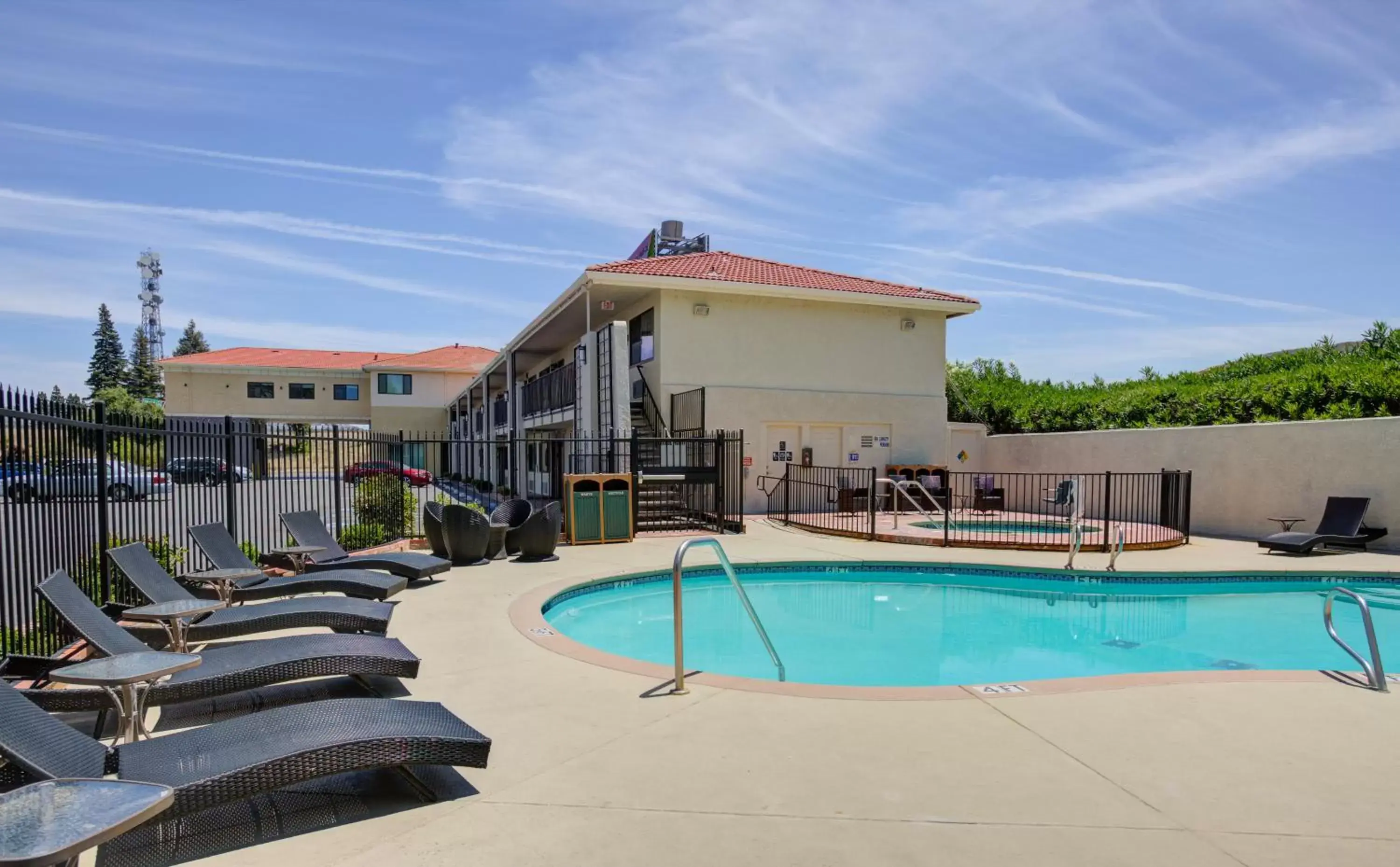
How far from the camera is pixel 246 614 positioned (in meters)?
6.09

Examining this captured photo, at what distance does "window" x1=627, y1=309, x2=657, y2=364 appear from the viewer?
65.7 feet

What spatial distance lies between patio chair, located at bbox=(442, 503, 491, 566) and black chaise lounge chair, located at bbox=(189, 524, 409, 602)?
2.61 metres

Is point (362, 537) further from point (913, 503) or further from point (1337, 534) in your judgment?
point (1337, 534)

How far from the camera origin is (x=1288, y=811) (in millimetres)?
3416

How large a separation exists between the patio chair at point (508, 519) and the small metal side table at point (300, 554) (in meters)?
2.53

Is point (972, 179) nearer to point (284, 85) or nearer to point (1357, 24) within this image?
point (1357, 24)

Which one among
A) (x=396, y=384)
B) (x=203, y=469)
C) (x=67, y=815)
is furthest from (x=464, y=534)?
(x=396, y=384)

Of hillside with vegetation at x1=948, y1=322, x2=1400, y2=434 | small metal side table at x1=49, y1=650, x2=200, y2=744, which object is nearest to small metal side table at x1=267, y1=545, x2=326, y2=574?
small metal side table at x1=49, y1=650, x2=200, y2=744

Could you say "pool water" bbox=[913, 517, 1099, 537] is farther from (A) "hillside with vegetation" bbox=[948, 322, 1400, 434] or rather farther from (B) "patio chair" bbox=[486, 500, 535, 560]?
(B) "patio chair" bbox=[486, 500, 535, 560]

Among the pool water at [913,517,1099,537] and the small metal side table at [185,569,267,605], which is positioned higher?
the small metal side table at [185,569,267,605]

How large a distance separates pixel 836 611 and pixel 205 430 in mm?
8038

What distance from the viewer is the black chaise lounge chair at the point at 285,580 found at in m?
7.64

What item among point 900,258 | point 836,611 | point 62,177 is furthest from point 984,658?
point 900,258

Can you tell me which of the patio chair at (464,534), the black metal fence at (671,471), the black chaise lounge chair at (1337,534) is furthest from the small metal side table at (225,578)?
the black chaise lounge chair at (1337,534)
